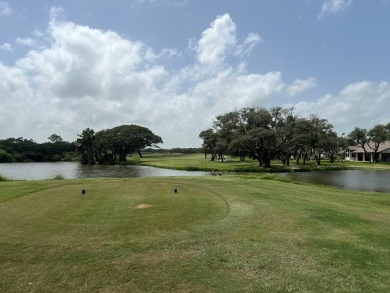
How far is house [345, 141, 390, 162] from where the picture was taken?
343ft

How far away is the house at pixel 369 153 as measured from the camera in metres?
104

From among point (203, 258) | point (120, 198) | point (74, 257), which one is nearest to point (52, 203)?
point (120, 198)

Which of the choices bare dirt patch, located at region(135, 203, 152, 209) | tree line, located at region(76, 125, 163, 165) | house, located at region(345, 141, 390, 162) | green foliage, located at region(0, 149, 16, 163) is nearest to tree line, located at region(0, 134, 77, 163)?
green foliage, located at region(0, 149, 16, 163)

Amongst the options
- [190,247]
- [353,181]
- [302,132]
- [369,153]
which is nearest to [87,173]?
[353,181]

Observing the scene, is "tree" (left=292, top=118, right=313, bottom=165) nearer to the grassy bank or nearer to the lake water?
the grassy bank

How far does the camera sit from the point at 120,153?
389ft

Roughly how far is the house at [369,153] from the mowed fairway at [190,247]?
10392cm

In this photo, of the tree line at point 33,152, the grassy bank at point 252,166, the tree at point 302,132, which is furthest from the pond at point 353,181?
the tree line at point 33,152

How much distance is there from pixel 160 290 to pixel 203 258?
1.80 metres

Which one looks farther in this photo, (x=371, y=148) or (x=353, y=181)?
(x=371, y=148)

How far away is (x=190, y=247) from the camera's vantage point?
27.4 feet

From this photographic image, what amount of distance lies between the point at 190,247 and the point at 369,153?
115 meters

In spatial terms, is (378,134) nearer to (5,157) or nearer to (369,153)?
(369,153)

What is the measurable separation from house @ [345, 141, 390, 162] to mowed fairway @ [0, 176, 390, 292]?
103917 mm
